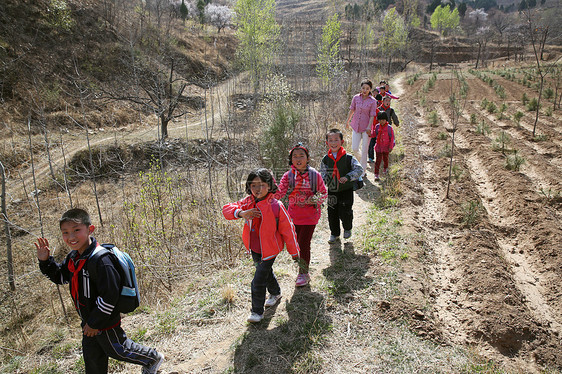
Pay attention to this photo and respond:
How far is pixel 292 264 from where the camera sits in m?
4.53

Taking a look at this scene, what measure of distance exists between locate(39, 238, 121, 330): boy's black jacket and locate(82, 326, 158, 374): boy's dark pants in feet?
0.32

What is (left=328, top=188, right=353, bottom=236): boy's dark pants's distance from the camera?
4449 millimetres

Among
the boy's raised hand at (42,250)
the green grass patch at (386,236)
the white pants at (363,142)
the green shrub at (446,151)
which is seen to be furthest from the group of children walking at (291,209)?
the green shrub at (446,151)

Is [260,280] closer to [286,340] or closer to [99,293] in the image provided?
[286,340]

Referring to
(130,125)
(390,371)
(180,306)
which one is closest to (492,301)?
(390,371)

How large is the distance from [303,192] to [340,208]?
1.10 meters

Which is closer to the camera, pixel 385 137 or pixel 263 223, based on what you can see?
pixel 263 223

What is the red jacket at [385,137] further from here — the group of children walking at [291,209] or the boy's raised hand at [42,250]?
the boy's raised hand at [42,250]

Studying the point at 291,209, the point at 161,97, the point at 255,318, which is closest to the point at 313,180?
the point at 291,209

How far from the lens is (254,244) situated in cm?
318

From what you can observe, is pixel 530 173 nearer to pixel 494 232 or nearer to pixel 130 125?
pixel 494 232

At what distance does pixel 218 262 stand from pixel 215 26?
155 ft

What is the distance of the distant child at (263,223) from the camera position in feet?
9.84

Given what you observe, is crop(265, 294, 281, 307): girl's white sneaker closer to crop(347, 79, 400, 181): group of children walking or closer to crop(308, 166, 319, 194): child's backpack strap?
crop(308, 166, 319, 194): child's backpack strap
